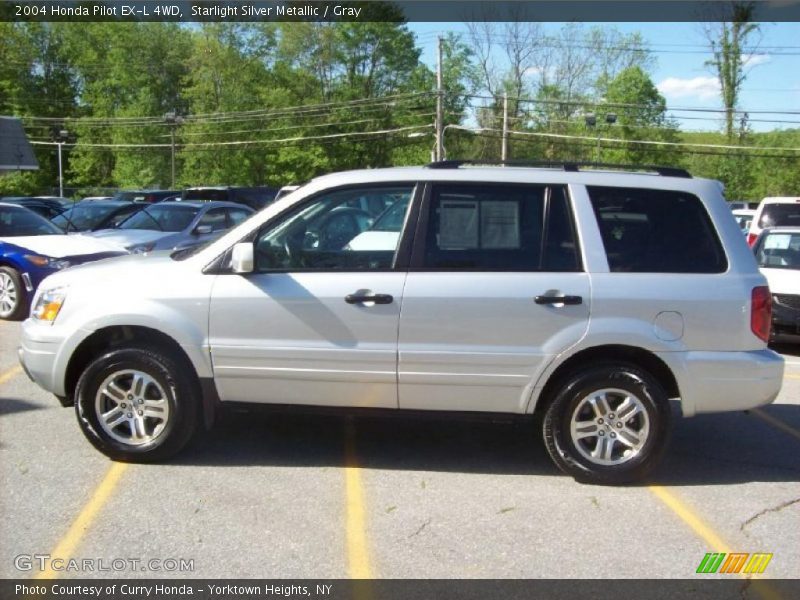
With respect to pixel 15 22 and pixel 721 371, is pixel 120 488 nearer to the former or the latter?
pixel 721 371

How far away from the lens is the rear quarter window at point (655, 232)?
4.87 m

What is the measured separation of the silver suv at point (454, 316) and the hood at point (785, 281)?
5000 millimetres

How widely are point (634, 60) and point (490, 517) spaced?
54.5m

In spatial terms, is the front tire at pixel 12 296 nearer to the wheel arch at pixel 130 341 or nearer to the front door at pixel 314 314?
the wheel arch at pixel 130 341

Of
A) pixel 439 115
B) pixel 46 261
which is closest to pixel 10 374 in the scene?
pixel 46 261

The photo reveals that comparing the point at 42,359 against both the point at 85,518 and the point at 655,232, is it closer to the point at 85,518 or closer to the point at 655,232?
the point at 85,518

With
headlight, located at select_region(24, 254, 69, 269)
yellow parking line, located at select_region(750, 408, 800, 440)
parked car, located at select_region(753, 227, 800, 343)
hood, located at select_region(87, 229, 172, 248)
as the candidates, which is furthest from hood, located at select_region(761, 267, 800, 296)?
headlight, located at select_region(24, 254, 69, 269)

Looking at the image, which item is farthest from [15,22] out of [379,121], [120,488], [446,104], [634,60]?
[120,488]

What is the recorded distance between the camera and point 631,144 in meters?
52.4

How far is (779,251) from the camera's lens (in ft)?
33.4

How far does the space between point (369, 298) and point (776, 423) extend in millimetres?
3774

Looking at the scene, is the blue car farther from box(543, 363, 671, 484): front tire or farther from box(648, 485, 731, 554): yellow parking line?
box(648, 485, 731, 554): yellow parking line

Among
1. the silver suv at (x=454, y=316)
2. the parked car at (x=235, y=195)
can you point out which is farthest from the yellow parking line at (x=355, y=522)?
the parked car at (x=235, y=195)

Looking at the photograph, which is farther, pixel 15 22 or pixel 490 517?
pixel 15 22
